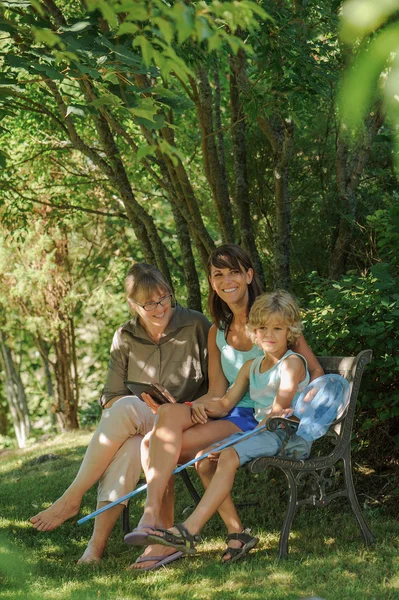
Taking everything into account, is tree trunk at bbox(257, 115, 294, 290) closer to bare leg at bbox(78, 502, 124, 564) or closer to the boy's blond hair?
the boy's blond hair

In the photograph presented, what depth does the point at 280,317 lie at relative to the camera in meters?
3.47

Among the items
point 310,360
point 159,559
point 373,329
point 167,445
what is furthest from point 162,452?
point 373,329

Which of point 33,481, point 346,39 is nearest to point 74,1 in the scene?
point 33,481

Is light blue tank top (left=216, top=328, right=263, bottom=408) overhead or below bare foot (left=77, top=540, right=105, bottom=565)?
overhead

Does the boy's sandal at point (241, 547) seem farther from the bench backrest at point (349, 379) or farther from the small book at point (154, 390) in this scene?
the small book at point (154, 390)

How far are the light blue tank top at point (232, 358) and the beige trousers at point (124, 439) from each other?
17.0 inches

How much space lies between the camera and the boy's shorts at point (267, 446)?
3256 millimetres

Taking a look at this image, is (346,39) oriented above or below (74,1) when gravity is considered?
below

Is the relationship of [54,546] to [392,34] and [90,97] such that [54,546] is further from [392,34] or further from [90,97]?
[392,34]

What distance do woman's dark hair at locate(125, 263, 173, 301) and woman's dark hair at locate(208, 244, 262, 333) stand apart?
9.8 inches

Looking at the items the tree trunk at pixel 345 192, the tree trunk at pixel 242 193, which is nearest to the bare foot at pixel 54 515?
the tree trunk at pixel 242 193

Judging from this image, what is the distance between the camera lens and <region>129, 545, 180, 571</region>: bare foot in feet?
11.0

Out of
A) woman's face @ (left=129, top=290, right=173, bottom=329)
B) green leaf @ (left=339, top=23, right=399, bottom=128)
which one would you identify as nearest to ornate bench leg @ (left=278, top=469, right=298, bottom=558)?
woman's face @ (left=129, top=290, right=173, bottom=329)

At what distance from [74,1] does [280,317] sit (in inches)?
188
